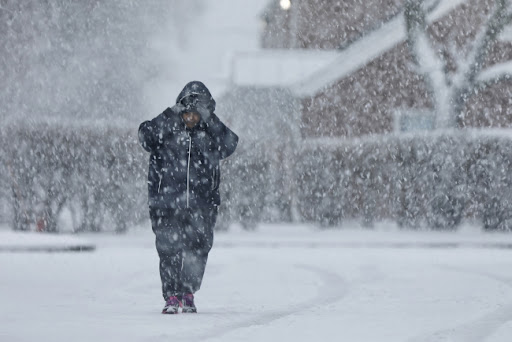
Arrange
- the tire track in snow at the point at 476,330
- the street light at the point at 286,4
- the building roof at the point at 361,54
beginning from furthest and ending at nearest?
1. the street light at the point at 286,4
2. the building roof at the point at 361,54
3. the tire track in snow at the point at 476,330

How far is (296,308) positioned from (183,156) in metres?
1.76

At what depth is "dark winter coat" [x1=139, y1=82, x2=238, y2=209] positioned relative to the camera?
8.46 m

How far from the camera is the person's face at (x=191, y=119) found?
857cm

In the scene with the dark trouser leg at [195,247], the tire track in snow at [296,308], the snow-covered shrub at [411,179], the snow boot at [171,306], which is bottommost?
the tire track in snow at [296,308]

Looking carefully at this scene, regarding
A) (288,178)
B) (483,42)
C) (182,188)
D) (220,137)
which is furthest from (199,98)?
(483,42)

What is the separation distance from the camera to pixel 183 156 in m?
8.51

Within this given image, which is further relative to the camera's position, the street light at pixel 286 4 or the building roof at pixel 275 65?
the street light at pixel 286 4

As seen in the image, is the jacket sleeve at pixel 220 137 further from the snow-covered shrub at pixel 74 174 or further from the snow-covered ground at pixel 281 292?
the snow-covered shrub at pixel 74 174

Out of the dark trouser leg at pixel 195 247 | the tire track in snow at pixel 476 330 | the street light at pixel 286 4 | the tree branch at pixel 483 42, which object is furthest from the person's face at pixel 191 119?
the street light at pixel 286 4

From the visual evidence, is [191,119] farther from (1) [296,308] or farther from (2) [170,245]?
(1) [296,308]

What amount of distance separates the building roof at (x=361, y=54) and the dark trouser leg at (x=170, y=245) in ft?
61.8

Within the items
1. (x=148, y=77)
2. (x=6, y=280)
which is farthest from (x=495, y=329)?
(x=148, y=77)

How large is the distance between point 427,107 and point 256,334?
20.1 meters

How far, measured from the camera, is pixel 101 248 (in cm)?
1683
